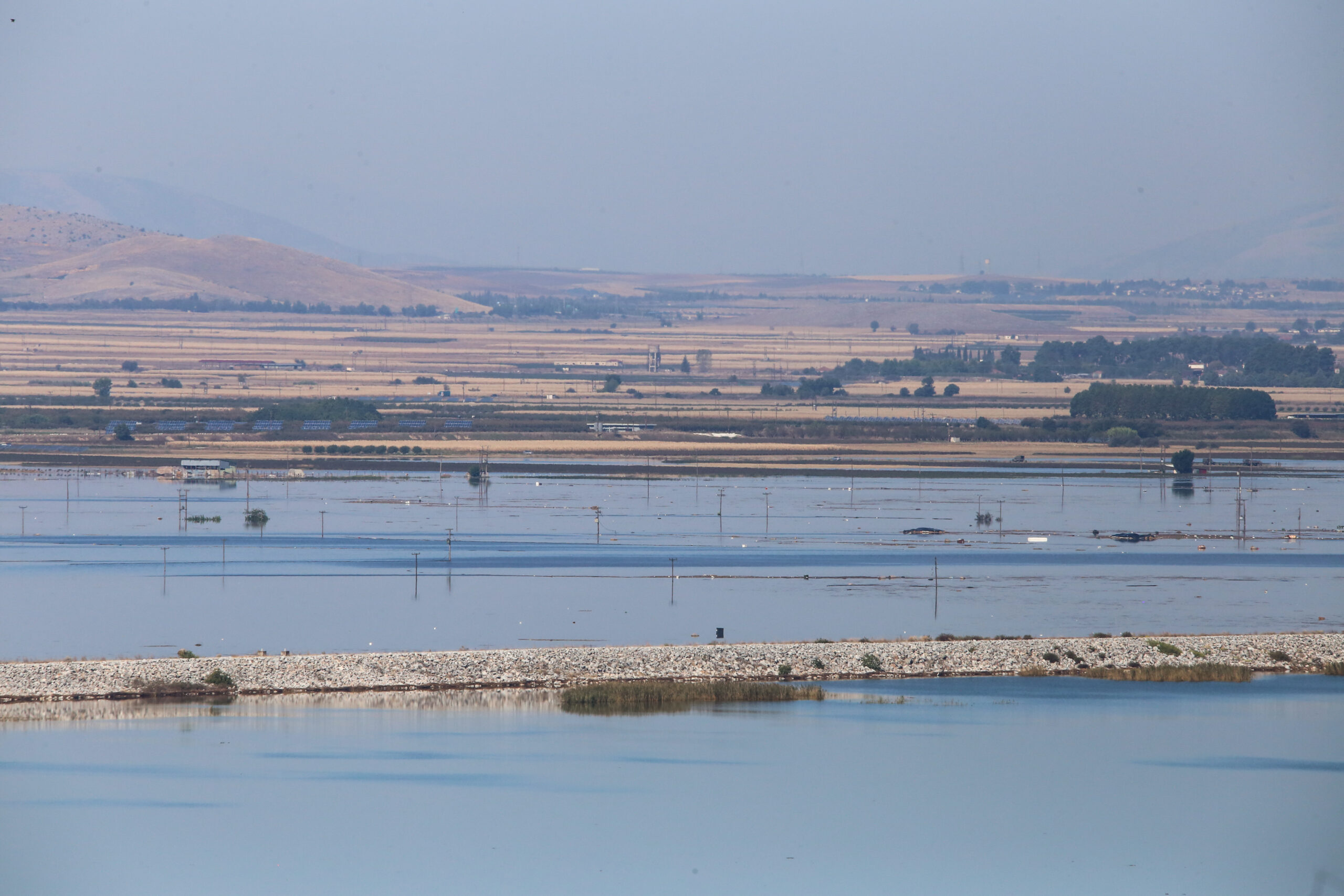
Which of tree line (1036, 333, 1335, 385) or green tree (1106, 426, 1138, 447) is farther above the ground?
tree line (1036, 333, 1335, 385)

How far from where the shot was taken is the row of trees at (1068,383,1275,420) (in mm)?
95875

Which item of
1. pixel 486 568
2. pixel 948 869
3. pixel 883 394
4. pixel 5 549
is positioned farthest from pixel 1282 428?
pixel 948 869

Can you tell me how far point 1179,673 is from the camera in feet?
103

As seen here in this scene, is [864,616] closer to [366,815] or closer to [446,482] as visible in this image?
[366,815]

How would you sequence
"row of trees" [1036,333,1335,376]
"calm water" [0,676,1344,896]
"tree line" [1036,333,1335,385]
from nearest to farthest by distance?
1. "calm water" [0,676,1344,896]
2. "tree line" [1036,333,1335,385]
3. "row of trees" [1036,333,1335,376]

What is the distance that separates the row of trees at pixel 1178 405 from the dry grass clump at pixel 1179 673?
217 ft

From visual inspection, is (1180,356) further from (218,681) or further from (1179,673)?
(218,681)

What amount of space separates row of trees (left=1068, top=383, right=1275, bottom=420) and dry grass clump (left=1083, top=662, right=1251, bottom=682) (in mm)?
66107

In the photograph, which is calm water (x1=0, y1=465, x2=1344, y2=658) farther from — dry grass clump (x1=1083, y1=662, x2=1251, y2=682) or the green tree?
the green tree

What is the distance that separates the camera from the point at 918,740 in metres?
27.1

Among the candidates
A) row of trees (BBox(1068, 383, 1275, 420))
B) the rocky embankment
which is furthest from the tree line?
the rocky embankment

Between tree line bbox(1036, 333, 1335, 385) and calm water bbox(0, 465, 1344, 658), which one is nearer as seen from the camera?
calm water bbox(0, 465, 1344, 658)

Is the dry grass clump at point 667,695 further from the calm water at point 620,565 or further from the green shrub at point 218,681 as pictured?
the green shrub at point 218,681

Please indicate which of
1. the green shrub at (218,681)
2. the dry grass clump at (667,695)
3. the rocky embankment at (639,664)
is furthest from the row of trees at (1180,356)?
the green shrub at (218,681)
